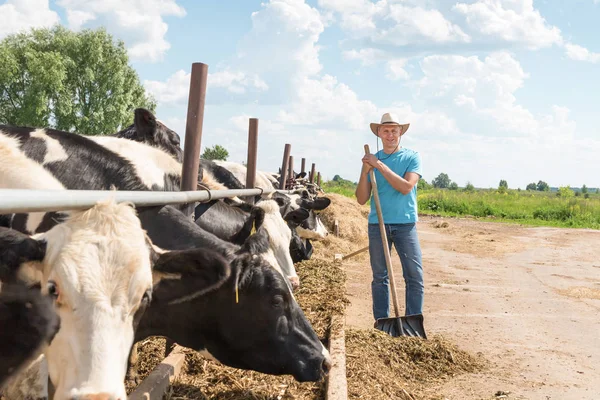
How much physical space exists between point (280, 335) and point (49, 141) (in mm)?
1888

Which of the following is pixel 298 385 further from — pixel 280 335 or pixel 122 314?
pixel 122 314

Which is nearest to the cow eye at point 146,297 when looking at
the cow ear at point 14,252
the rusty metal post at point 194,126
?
the cow ear at point 14,252

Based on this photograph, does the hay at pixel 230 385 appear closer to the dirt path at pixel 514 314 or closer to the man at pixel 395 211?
the dirt path at pixel 514 314

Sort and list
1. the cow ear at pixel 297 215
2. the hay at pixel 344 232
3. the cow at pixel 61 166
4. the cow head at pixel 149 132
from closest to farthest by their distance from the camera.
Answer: the cow at pixel 61 166 < the cow head at pixel 149 132 < the cow ear at pixel 297 215 < the hay at pixel 344 232

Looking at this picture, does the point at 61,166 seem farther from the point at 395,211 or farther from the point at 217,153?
the point at 217,153

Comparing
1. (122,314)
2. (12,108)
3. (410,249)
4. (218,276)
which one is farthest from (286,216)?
(12,108)

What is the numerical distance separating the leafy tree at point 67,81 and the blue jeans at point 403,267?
29046 millimetres

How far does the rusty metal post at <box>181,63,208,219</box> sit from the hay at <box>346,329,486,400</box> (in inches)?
70.3

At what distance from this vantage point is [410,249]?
17.4 ft

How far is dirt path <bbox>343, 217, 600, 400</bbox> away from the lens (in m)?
4.53

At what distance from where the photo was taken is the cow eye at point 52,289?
5.83 ft

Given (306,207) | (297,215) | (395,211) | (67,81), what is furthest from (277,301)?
(67,81)

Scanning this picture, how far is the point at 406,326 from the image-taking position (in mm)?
5074

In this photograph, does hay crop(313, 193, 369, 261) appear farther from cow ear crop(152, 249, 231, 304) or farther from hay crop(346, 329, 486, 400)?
cow ear crop(152, 249, 231, 304)
